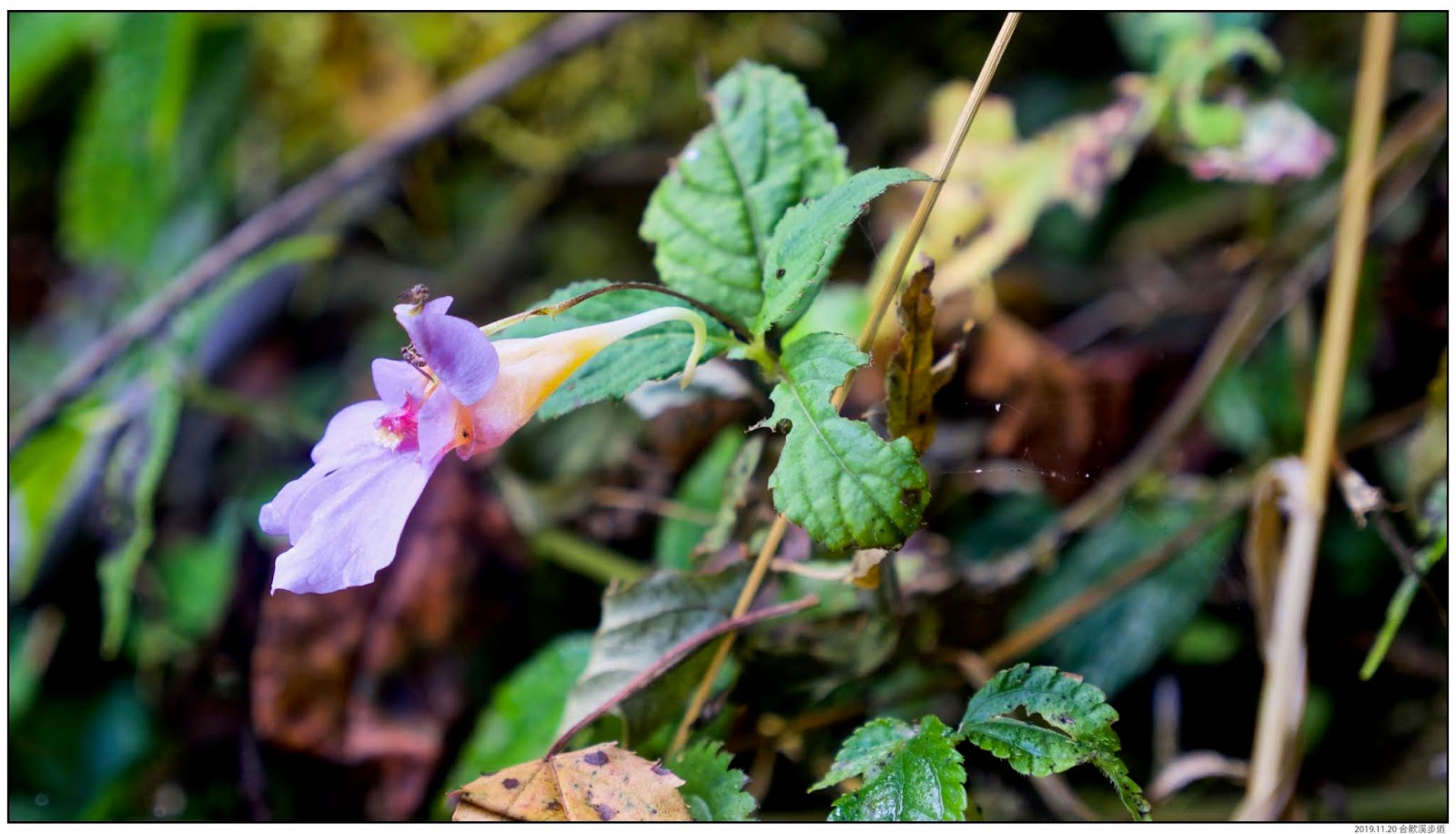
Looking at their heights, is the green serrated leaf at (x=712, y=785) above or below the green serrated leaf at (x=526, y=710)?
below

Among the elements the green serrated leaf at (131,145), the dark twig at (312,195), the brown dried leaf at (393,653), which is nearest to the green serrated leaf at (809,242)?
the brown dried leaf at (393,653)

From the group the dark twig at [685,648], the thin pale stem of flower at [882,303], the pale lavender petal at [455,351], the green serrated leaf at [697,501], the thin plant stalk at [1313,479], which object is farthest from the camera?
the green serrated leaf at [697,501]

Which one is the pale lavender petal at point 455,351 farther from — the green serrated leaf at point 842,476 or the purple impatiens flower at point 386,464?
the green serrated leaf at point 842,476

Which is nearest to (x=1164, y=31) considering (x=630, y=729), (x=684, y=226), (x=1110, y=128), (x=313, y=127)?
(x=1110, y=128)

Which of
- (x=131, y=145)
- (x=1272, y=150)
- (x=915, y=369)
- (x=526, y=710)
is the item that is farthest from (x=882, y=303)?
(x=131, y=145)

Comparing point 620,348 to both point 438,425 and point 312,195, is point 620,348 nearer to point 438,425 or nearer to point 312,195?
point 438,425

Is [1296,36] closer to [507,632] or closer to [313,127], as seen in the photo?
[507,632]
